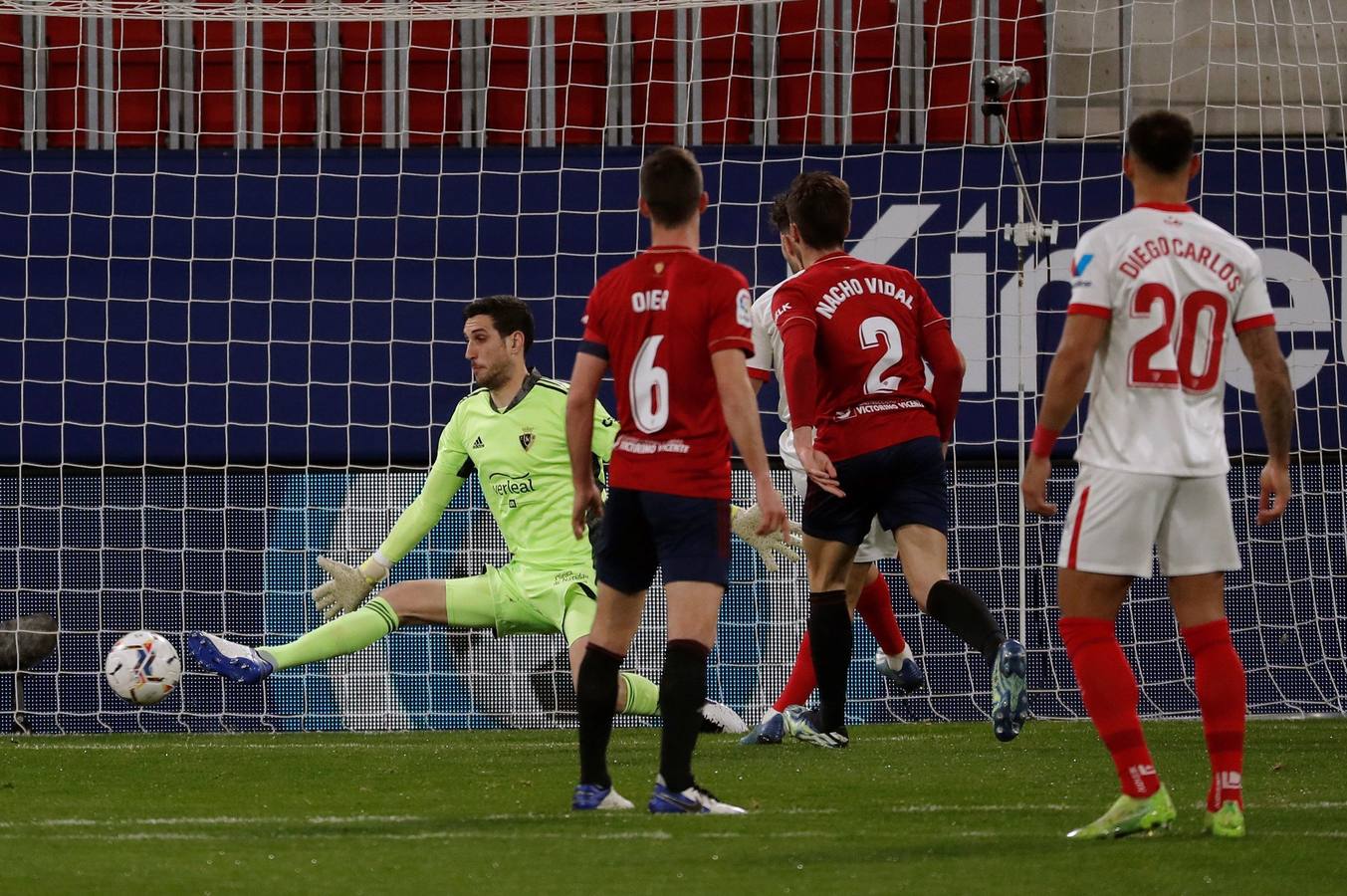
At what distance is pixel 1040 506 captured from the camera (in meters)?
4.64

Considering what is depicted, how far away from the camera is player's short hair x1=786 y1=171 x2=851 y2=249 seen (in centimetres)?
649

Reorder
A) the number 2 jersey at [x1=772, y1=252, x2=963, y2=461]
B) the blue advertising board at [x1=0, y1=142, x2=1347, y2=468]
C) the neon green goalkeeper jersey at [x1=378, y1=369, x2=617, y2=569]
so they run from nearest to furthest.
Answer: the number 2 jersey at [x1=772, y1=252, x2=963, y2=461]
the neon green goalkeeper jersey at [x1=378, y1=369, x2=617, y2=569]
the blue advertising board at [x1=0, y1=142, x2=1347, y2=468]

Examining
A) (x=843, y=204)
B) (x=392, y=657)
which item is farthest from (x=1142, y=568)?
(x=392, y=657)

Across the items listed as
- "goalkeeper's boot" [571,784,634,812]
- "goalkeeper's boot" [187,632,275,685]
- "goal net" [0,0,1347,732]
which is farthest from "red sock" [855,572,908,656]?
"goalkeeper's boot" [571,784,634,812]

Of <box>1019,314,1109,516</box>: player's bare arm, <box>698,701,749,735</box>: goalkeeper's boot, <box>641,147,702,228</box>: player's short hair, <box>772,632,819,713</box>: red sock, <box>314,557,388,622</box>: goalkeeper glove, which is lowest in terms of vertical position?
<box>698,701,749,735</box>: goalkeeper's boot

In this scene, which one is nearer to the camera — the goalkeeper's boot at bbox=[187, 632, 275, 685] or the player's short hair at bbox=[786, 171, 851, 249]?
the player's short hair at bbox=[786, 171, 851, 249]

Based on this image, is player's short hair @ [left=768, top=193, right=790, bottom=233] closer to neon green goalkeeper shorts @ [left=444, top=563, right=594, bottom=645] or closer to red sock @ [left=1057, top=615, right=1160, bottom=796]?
neon green goalkeeper shorts @ [left=444, top=563, right=594, bottom=645]

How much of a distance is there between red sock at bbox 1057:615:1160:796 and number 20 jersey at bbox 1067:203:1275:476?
39cm

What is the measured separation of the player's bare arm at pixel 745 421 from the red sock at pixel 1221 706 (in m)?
1.03

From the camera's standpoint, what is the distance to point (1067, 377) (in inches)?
177

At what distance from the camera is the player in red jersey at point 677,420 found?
16.2 feet

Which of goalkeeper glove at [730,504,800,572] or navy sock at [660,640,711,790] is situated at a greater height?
goalkeeper glove at [730,504,800,572]

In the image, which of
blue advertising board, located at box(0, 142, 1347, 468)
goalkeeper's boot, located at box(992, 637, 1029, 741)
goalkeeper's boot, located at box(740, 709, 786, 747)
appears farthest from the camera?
blue advertising board, located at box(0, 142, 1347, 468)

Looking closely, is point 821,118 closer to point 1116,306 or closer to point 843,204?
point 843,204
